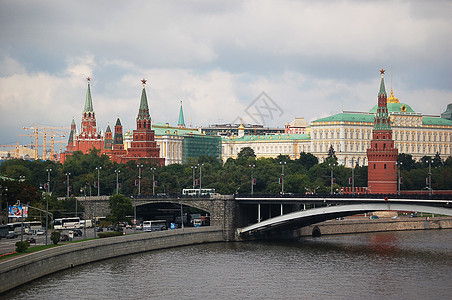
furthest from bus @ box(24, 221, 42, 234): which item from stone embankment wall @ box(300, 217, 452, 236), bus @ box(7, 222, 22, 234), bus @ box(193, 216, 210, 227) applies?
stone embankment wall @ box(300, 217, 452, 236)

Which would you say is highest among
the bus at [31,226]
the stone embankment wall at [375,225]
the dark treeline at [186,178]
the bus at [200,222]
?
the dark treeline at [186,178]

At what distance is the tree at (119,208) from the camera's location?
113 m

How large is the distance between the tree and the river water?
13.0 m

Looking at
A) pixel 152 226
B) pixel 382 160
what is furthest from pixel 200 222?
pixel 382 160

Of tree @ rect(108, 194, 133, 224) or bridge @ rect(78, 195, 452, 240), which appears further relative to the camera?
tree @ rect(108, 194, 133, 224)

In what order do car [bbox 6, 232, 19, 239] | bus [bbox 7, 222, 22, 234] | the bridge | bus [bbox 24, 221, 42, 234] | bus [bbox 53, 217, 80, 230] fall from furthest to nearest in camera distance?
bus [bbox 53, 217, 80, 230] < bus [bbox 7, 222, 22, 234] < bus [bbox 24, 221, 42, 234] < the bridge < car [bbox 6, 232, 19, 239]

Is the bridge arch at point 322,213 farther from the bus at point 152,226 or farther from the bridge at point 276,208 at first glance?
the bus at point 152,226

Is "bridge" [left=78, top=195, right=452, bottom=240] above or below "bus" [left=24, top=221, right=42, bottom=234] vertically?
above

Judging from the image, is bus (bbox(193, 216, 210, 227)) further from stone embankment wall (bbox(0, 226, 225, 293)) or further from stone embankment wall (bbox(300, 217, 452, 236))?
stone embankment wall (bbox(300, 217, 452, 236))

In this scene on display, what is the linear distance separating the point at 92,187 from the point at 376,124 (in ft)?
196

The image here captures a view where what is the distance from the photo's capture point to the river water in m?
72.6

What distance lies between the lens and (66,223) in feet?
375

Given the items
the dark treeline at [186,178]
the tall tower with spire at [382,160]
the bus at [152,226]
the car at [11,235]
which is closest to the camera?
the car at [11,235]

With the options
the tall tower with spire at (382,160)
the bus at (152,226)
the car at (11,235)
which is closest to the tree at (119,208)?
the bus at (152,226)
